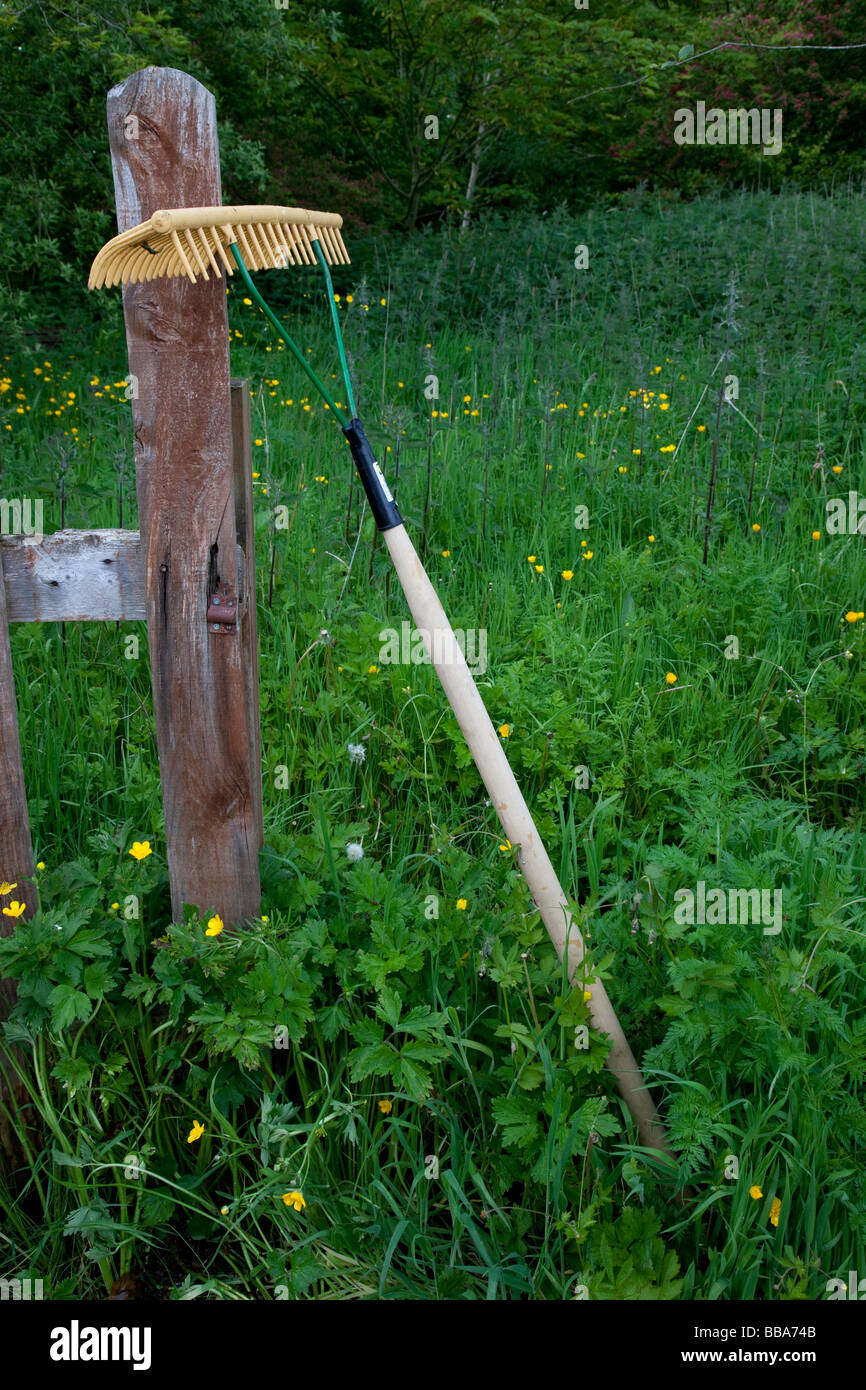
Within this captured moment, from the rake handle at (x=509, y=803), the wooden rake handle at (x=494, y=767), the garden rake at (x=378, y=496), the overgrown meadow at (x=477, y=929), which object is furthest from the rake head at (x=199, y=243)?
the overgrown meadow at (x=477, y=929)

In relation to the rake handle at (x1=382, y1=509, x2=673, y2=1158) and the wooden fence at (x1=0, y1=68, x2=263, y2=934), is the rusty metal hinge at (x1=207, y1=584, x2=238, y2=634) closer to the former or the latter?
the wooden fence at (x1=0, y1=68, x2=263, y2=934)

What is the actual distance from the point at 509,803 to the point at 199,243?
1.02m

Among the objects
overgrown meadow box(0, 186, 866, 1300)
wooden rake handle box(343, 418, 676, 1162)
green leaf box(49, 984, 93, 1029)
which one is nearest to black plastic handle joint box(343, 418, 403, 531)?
wooden rake handle box(343, 418, 676, 1162)

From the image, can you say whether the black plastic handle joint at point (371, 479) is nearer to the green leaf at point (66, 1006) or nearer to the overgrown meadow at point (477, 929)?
the overgrown meadow at point (477, 929)

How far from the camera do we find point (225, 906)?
1.99 m

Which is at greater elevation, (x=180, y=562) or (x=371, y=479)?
(x=371, y=479)

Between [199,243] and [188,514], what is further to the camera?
[188,514]

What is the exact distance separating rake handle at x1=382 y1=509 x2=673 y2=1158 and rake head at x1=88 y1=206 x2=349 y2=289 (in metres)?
0.47

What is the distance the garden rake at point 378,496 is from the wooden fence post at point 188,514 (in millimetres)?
141

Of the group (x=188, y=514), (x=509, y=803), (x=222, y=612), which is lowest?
(x=509, y=803)

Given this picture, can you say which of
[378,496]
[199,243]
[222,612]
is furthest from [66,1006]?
[199,243]

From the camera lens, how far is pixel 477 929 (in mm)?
2010

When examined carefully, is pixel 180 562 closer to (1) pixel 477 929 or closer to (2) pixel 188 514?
(2) pixel 188 514

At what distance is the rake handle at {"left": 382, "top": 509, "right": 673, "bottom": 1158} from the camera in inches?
65.1
